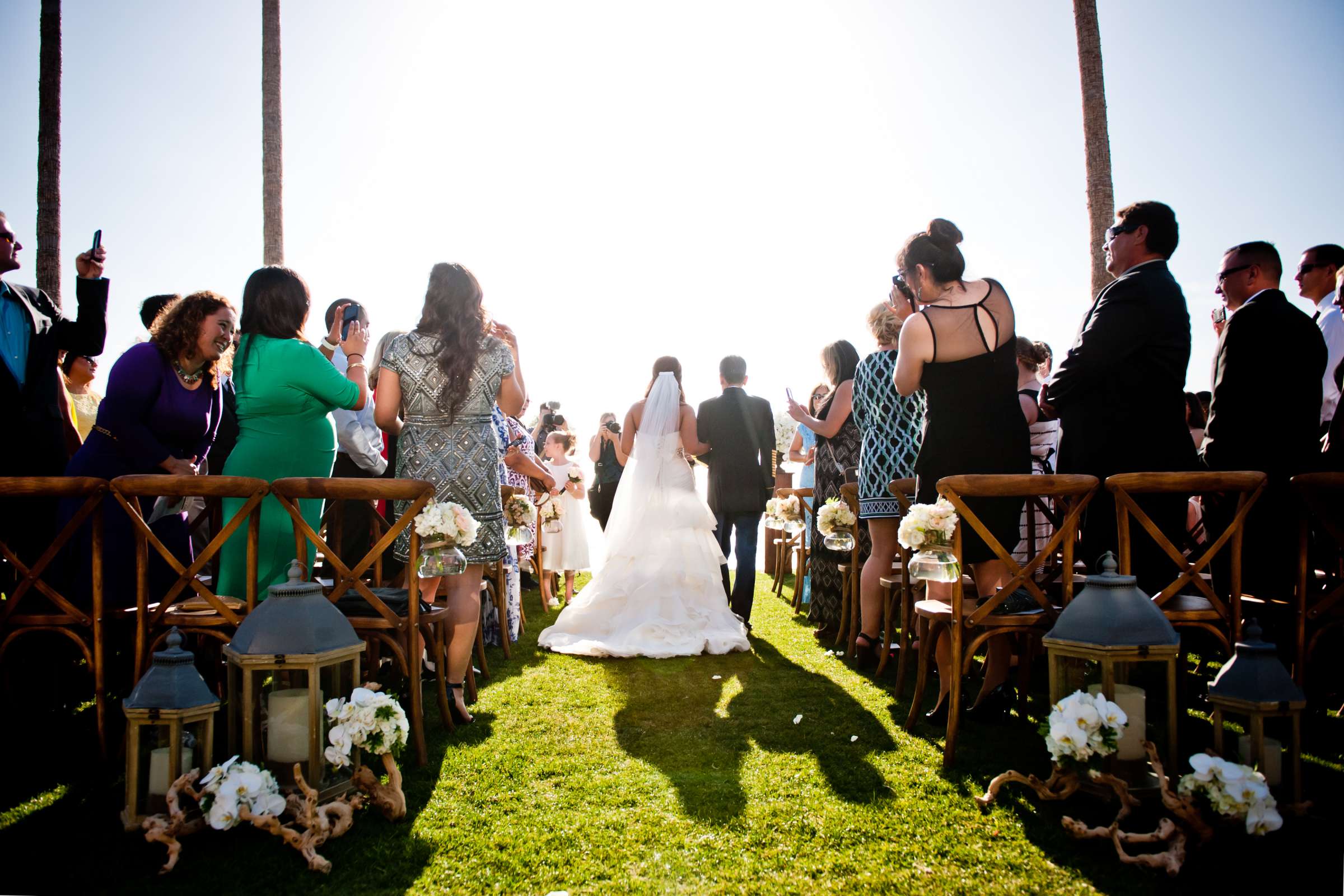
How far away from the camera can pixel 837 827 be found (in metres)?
2.51

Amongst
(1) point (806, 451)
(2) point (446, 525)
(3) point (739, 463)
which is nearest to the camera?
(2) point (446, 525)

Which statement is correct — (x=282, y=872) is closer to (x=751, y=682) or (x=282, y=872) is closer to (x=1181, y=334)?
(x=751, y=682)

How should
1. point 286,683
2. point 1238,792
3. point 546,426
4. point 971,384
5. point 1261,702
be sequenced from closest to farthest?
point 1238,792 → point 1261,702 → point 286,683 → point 971,384 → point 546,426

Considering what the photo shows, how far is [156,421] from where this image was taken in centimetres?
364

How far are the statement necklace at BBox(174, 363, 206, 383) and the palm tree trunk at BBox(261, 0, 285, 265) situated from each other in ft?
21.8

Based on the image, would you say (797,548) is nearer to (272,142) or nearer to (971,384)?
(971,384)

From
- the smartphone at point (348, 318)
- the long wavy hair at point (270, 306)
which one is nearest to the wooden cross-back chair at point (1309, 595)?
the long wavy hair at point (270, 306)

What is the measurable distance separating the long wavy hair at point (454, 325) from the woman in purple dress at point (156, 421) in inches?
38.9

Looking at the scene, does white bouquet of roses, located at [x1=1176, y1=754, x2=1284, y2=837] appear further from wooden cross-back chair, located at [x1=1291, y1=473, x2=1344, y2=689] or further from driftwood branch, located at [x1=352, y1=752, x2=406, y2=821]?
driftwood branch, located at [x1=352, y1=752, x2=406, y2=821]

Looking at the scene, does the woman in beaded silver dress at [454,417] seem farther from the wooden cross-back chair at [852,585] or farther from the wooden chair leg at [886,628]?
the wooden cross-back chair at [852,585]

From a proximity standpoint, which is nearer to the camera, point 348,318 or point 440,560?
point 440,560

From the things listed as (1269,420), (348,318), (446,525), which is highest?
(348,318)

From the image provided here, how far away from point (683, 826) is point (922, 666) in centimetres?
139

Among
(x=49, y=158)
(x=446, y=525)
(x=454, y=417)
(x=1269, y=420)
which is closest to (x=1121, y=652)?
(x=1269, y=420)
